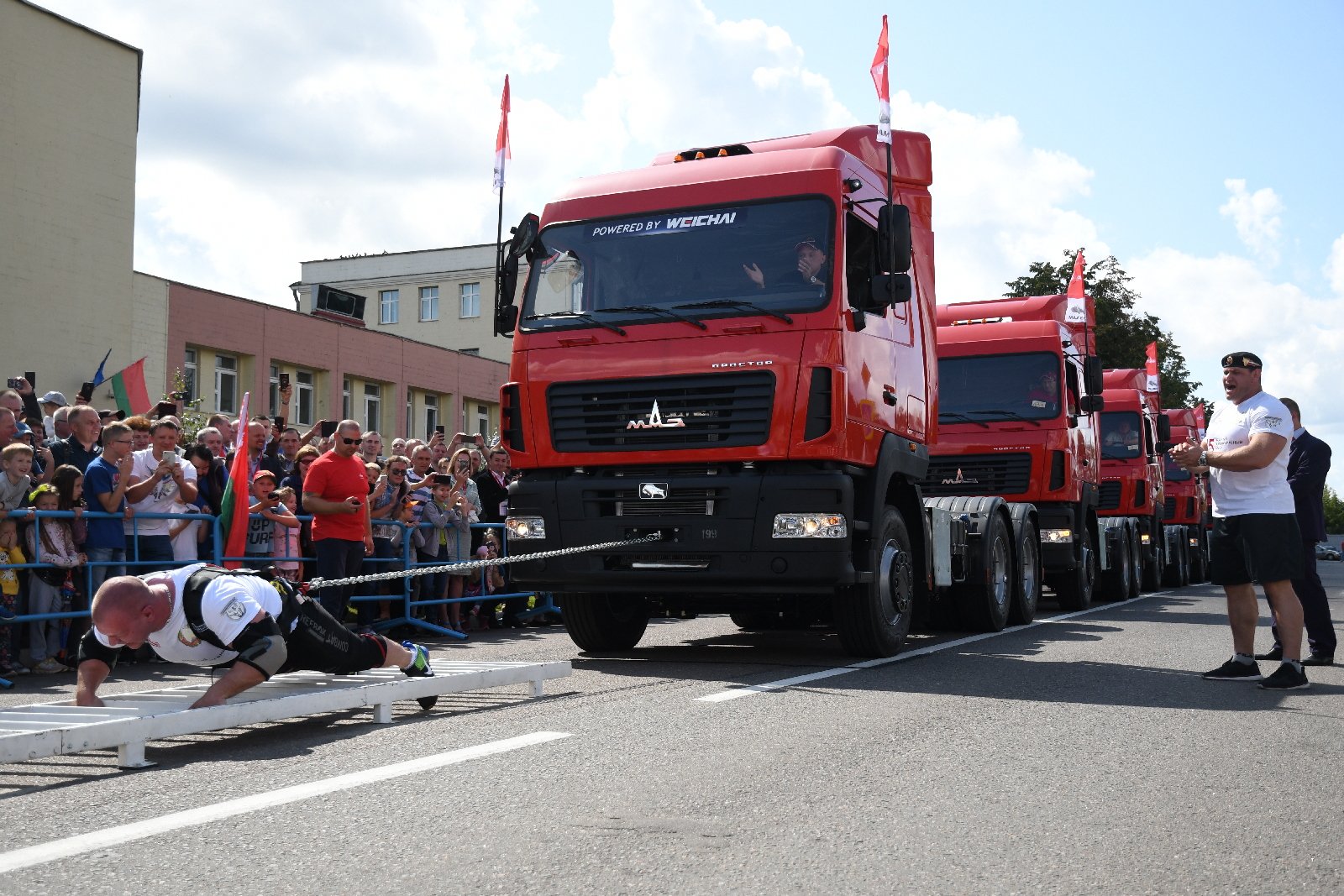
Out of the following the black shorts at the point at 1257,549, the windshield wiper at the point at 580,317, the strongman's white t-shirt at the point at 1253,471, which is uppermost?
the windshield wiper at the point at 580,317

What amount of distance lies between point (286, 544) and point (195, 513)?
109 cm

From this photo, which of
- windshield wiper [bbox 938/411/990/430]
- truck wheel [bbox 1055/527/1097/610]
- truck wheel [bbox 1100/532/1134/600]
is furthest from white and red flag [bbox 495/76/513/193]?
truck wheel [bbox 1100/532/1134/600]

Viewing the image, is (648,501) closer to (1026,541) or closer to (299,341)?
(1026,541)

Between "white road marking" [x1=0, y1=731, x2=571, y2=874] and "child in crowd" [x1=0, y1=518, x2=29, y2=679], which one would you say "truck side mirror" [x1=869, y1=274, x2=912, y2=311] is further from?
"child in crowd" [x1=0, y1=518, x2=29, y2=679]

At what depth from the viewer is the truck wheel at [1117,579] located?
62.6 ft

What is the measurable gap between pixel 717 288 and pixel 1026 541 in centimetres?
593

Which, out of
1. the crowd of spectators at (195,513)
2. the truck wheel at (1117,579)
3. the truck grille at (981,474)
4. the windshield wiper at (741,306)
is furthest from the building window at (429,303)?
the windshield wiper at (741,306)

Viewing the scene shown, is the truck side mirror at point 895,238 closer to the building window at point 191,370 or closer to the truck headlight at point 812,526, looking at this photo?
the truck headlight at point 812,526

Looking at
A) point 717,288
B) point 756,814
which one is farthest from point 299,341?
point 756,814

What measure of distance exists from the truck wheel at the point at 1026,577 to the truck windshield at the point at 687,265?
5.36m

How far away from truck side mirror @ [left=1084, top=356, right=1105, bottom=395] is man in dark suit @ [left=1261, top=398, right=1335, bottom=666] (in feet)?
18.6

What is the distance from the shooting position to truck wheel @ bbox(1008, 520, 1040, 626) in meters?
13.3

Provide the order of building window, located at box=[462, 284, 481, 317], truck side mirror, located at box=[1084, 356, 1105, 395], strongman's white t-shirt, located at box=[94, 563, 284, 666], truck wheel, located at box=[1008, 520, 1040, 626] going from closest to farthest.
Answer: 1. strongman's white t-shirt, located at box=[94, 563, 284, 666]
2. truck wheel, located at box=[1008, 520, 1040, 626]
3. truck side mirror, located at box=[1084, 356, 1105, 395]
4. building window, located at box=[462, 284, 481, 317]

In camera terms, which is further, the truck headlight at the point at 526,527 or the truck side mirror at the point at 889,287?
the truck headlight at the point at 526,527
